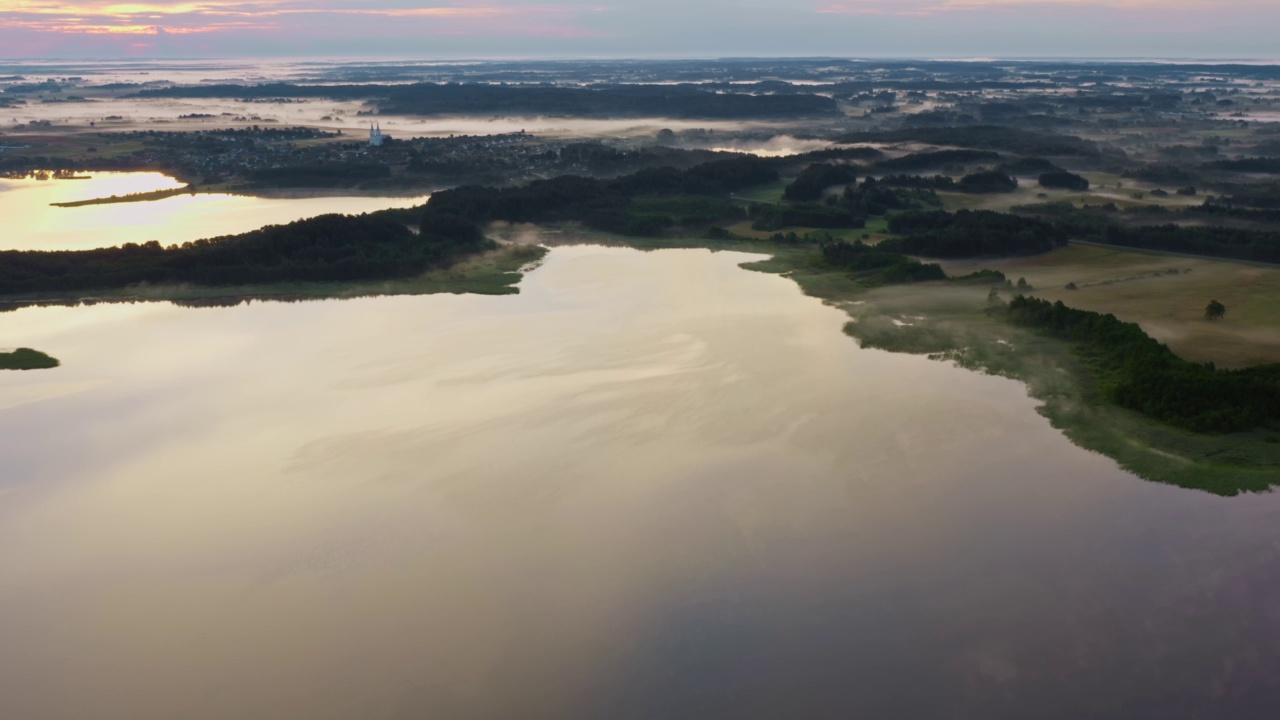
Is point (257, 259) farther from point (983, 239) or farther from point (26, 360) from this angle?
point (983, 239)

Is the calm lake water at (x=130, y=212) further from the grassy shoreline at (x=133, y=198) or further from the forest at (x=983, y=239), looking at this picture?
the forest at (x=983, y=239)

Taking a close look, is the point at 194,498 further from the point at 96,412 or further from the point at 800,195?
the point at 800,195

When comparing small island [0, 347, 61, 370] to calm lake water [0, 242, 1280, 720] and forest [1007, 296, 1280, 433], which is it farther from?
forest [1007, 296, 1280, 433]

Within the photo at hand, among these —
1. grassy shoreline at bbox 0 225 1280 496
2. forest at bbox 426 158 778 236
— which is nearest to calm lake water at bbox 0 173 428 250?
forest at bbox 426 158 778 236

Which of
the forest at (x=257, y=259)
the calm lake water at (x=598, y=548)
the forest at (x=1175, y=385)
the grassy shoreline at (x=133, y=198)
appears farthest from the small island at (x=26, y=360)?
the grassy shoreline at (x=133, y=198)

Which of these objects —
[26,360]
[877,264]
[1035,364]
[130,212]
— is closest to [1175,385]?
[1035,364]

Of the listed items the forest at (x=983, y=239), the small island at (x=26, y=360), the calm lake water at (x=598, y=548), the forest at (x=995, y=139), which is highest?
the forest at (x=995, y=139)
